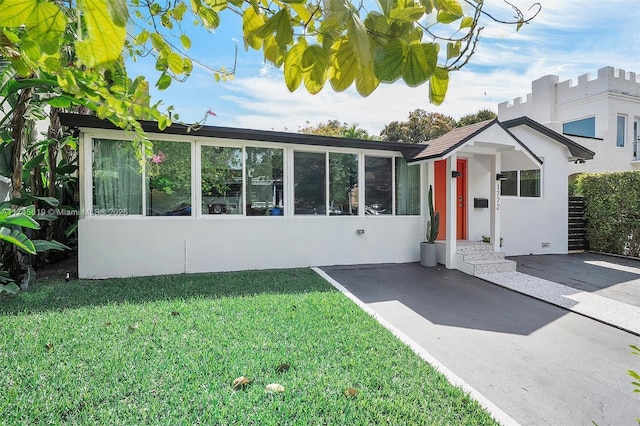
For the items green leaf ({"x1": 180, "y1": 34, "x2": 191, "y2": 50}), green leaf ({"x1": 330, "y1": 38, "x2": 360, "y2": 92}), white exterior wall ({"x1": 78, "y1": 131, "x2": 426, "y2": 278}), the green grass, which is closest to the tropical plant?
white exterior wall ({"x1": 78, "y1": 131, "x2": 426, "y2": 278})

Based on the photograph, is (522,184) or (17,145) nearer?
(17,145)

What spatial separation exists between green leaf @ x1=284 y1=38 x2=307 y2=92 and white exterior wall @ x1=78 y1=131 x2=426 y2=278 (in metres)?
7.55

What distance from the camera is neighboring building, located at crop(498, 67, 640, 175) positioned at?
1708cm

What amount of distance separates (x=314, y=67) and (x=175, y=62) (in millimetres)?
848

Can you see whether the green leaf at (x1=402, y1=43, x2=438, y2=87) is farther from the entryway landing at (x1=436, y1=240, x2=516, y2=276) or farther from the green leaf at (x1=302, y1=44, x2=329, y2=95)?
the entryway landing at (x1=436, y1=240, x2=516, y2=276)

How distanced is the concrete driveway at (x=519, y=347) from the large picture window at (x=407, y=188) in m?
3.02

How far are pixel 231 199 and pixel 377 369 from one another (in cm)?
613

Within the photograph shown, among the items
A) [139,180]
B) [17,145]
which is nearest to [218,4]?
[17,145]

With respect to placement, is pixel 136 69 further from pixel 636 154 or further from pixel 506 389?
pixel 636 154

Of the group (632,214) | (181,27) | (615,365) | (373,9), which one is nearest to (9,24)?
(373,9)

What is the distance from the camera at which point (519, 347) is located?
14.3 feet

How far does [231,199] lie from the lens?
844 cm

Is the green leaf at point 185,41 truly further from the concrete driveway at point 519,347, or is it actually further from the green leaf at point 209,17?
the concrete driveway at point 519,347

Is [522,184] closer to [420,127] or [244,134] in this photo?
[244,134]
